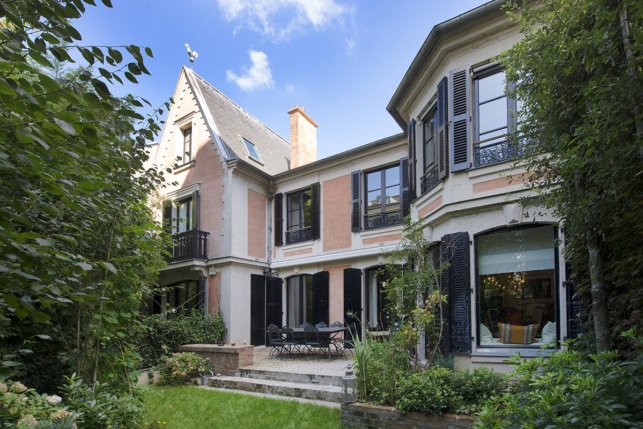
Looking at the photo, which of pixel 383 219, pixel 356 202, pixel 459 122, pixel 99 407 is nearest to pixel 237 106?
pixel 356 202

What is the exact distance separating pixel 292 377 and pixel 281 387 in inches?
26.9

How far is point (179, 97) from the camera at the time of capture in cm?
1524

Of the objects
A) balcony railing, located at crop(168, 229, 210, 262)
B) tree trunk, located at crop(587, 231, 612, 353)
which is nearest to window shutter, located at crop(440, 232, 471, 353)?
tree trunk, located at crop(587, 231, 612, 353)

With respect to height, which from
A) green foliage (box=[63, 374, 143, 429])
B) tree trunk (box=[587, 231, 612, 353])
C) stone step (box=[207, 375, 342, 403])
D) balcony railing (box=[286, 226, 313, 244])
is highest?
balcony railing (box=[286, 226, 313, 244])

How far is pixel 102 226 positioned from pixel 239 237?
9.35m

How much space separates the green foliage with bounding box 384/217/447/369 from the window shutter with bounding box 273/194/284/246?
751cm

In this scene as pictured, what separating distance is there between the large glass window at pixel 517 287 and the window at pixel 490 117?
147 centimetres

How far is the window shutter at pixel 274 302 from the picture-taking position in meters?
13.8

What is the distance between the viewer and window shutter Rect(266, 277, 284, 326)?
13.8 m

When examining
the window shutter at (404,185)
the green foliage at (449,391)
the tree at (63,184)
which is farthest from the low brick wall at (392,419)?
the window shutter at (404,185)

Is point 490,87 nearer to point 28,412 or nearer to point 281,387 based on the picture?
point 281,387

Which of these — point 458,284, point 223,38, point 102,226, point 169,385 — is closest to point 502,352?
point 458,284

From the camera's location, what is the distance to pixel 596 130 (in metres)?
2.58

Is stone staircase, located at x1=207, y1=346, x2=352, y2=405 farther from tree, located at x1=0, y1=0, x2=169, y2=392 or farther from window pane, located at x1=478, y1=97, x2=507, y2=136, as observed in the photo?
window pane, located at x1=478, y1=97, x2=507, y2=136
